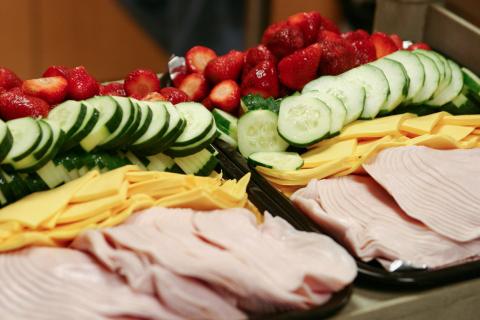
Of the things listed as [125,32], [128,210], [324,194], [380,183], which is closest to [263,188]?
[324,194]

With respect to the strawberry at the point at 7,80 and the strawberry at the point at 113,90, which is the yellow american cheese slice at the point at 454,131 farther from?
the strawberry at the point at 7,80

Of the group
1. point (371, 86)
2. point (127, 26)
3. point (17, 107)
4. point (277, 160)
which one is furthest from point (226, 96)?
point (127, 26)

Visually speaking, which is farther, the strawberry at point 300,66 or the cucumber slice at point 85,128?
the strawberry at point 300,66

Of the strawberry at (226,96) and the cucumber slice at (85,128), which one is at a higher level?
the cucumber slice at (85,128)

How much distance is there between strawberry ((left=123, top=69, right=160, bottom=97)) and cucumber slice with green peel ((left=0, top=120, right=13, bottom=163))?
1.90 ft

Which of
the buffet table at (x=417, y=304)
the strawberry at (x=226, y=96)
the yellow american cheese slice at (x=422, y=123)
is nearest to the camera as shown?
the buffet table at (x=417, y=304)

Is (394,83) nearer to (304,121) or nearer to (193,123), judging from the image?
(304,121)

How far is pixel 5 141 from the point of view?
194cm

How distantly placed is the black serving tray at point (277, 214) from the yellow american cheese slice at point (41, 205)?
1.40ft

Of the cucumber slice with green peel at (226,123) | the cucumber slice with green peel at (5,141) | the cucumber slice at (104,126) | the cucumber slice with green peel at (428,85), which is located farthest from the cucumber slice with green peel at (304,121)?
the cucumber slice with green peel at (5,141)

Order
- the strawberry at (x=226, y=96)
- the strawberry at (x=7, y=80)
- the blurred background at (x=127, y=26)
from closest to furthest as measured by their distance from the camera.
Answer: the strawberry at (x=7, y=80)
the strawberry at (x=226, y=96)
the blurred background at (x=127, y=26)

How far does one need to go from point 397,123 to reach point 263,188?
1.65 ft

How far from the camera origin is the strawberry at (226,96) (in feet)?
8.32

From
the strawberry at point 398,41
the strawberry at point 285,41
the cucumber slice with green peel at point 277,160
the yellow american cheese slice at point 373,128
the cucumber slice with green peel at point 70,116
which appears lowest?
the cucumber slice with green peel at point 277,160
